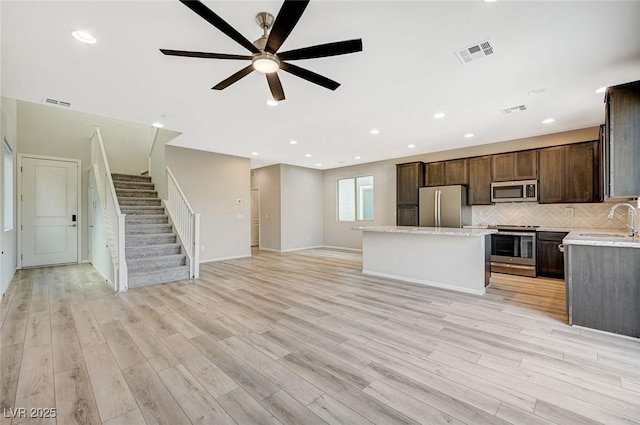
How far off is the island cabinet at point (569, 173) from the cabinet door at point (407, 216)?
98.5 inches

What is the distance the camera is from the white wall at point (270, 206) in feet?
28.8

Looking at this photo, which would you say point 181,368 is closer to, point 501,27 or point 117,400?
point 117,400

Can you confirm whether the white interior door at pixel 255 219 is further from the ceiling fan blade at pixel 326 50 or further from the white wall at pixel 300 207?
the ceiling fan blade at pixel 326 50

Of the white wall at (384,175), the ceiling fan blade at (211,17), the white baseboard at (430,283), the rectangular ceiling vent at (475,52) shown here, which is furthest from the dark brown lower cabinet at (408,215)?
the ceiling fan blade at (211,17)

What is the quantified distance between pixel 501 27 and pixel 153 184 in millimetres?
7563

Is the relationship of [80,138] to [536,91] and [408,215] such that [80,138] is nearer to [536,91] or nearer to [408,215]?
[408,215]

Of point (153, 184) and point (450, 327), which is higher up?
point (153, 184)

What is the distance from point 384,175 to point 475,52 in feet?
18.5

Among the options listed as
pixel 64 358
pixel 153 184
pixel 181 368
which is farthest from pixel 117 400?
pixel 153 184

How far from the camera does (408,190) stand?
714 cm

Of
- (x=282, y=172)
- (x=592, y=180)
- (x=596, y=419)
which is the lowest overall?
(x=596, y=419)

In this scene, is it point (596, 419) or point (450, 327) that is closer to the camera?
point (596, 419)

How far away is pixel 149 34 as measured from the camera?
2422mm

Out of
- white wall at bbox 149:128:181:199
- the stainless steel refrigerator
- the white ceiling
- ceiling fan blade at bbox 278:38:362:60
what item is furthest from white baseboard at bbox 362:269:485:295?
white wall at bbox 149:128:181:199
